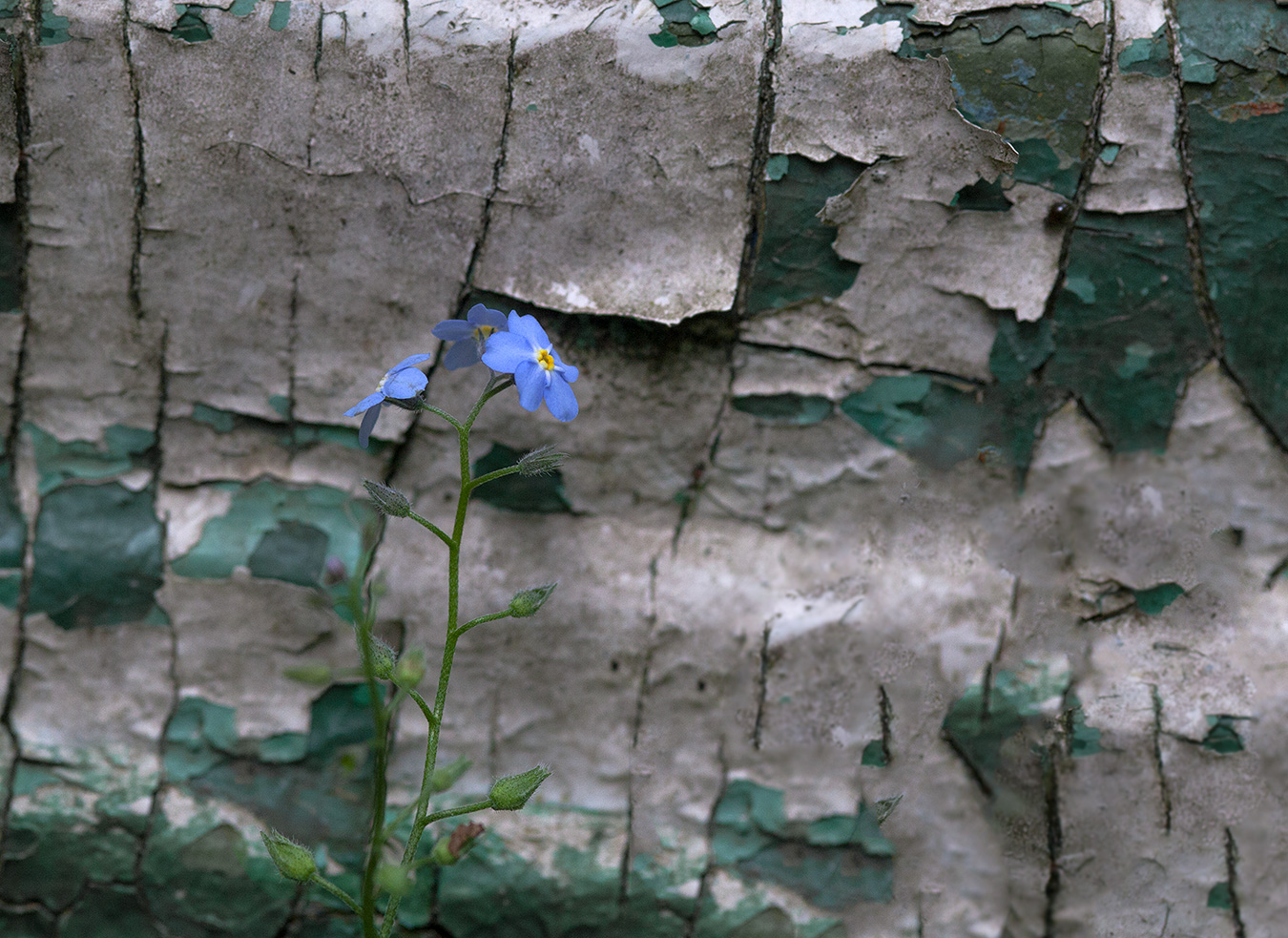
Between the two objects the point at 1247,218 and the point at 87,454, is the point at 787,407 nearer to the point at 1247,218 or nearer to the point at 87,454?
the point at 1247,218

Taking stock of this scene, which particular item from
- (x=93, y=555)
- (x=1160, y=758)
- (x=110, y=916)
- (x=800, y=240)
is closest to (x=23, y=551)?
(x=93, y=555)

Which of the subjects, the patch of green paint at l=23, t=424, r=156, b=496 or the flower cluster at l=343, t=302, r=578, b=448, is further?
the patch of green paint at l=23, t=424, r=156, b=496

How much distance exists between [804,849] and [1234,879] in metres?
0.57

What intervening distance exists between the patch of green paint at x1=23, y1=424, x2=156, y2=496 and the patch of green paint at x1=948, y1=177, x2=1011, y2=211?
1.17m

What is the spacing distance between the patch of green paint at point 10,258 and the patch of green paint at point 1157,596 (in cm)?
161

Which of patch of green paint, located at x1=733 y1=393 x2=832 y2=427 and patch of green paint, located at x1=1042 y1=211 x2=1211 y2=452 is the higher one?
patch of green paint, located at x1=1042 y1=211 x2=1211 y2=452

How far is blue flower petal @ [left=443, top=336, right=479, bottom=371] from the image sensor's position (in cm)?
105

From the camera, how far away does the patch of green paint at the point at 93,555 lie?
4.47 feet

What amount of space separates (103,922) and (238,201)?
1.06 m

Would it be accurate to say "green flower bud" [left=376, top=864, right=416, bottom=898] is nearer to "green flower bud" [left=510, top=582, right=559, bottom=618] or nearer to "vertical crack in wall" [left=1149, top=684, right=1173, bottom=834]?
"green flower bud" [left=510, top=582, right=559, bottom=618]

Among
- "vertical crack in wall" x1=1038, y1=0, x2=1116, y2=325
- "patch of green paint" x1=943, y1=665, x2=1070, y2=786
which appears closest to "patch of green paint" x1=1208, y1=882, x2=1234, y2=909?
"patch of green paint" x1=943, y1=665, x2=1070, y2=786

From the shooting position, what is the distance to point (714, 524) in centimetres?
136

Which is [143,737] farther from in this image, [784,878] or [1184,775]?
[1184,775]

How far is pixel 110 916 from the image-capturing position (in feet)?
4.51
